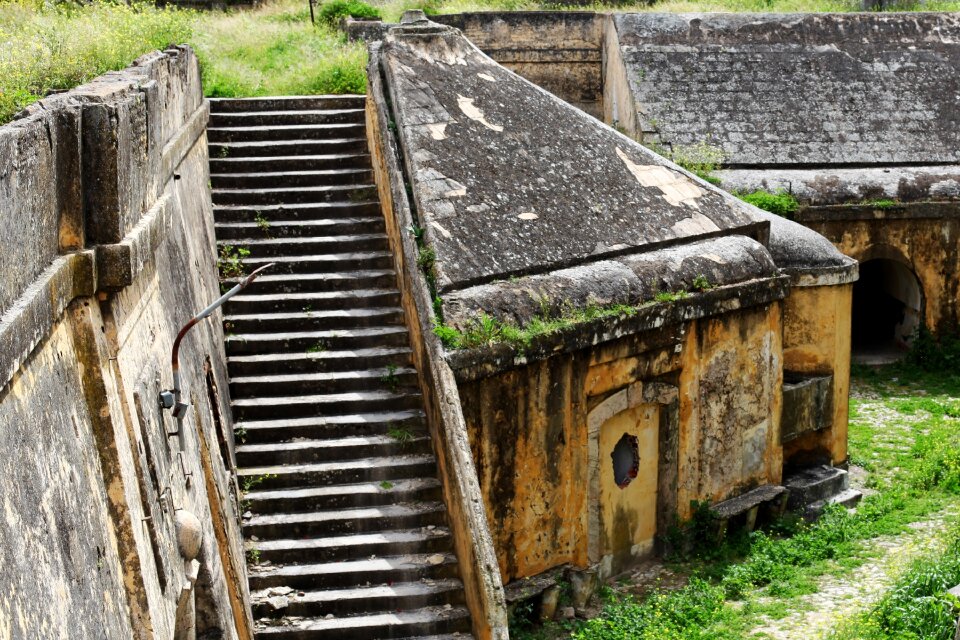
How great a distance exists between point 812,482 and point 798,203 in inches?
188

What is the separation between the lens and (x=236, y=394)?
9.90 m

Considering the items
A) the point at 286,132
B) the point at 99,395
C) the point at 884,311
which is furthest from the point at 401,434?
the point at 884,311

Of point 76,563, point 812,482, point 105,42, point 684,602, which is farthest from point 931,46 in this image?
point 76,563

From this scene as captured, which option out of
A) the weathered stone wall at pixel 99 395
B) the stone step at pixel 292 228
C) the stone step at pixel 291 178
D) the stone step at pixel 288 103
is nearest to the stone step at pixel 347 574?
the weathered stone wall at pixel 99 395

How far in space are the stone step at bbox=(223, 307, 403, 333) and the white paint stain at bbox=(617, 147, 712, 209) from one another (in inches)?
120

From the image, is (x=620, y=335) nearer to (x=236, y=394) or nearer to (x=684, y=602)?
(x=684, y=602)

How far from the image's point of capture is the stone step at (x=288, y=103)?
12352mm

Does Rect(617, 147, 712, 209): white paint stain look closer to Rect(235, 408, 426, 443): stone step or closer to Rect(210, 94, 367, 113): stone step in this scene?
Rect(210, 94, 367, 113): stone step

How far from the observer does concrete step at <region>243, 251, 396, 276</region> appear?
10.8m

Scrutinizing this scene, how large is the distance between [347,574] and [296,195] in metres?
4.24

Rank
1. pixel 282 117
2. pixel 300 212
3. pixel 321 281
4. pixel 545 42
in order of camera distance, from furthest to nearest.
Answer: pixel 545 42 < pixel 282 117 < pixel 300 212 < pixel 321 281

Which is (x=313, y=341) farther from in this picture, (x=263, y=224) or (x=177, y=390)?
(x=177, y=390)

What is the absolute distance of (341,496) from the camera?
926cm

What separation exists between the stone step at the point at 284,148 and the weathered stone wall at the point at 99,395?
3879mm
